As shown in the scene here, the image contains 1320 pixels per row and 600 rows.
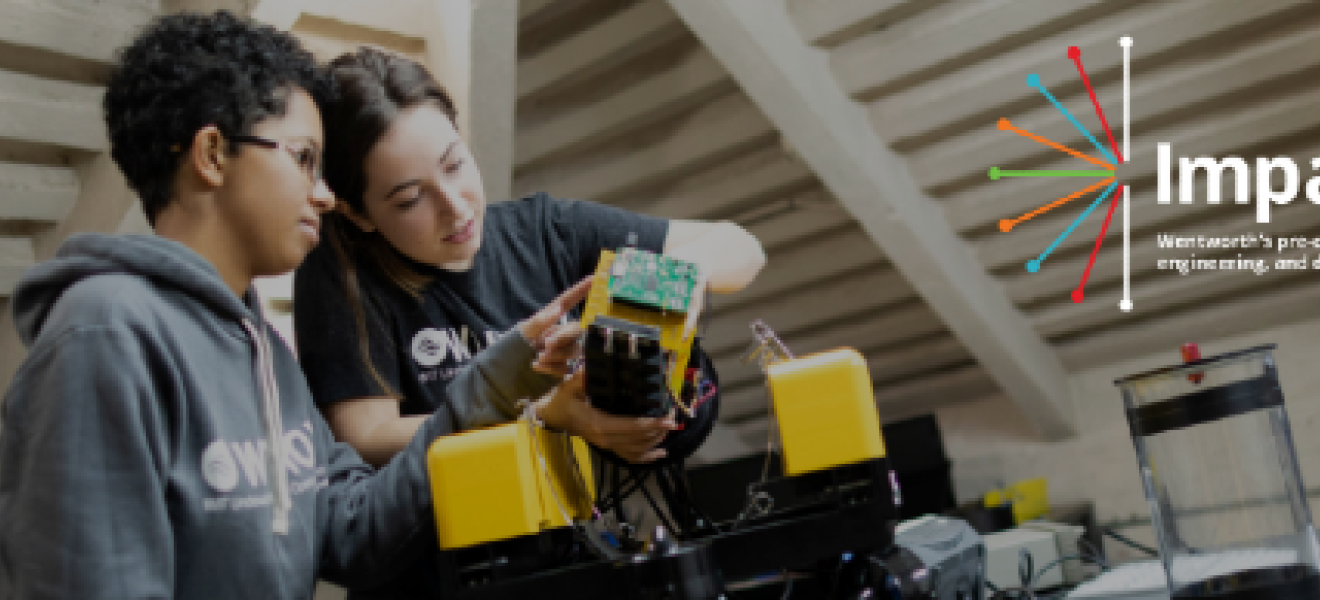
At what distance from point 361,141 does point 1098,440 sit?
13.0ft

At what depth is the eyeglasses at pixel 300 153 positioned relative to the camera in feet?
3.48

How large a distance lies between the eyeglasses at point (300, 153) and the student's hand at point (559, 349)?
1.12 ft

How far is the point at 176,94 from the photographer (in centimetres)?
105

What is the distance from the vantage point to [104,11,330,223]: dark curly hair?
1.05 metres

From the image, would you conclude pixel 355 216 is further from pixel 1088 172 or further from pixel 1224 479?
pixel 1088 172

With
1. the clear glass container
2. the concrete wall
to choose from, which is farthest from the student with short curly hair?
the concrete wall

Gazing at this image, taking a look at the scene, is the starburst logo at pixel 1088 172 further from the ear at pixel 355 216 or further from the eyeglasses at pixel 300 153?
the eyeglasses at pixel 300 153

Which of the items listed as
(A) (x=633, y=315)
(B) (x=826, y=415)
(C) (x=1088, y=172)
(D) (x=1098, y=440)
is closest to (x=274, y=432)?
(A) (x=633, y=315)

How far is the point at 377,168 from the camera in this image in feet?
4.36

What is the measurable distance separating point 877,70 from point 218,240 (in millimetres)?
2813

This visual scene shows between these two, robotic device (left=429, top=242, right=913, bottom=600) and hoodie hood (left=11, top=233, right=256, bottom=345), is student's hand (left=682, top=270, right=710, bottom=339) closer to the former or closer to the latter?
robotic device (left=429, top=242, right=913, bottom=600)

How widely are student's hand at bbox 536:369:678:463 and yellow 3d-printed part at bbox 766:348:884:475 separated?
113 mm

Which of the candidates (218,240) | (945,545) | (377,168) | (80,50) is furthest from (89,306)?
(80,50)

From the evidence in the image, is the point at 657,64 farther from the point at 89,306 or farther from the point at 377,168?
the point at 89,306
